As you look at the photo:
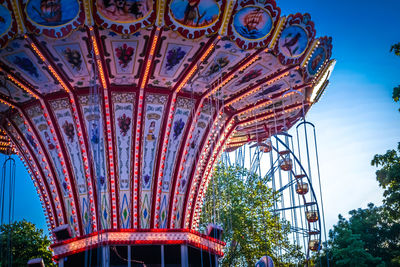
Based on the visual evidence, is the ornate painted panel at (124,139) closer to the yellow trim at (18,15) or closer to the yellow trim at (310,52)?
the yellow trim at (18,15)

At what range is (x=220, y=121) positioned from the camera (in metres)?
14.3

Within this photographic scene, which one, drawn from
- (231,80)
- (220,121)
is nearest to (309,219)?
(220,121)

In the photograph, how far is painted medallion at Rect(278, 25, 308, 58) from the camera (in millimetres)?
11055

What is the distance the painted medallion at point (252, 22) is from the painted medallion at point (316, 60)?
6.87ft

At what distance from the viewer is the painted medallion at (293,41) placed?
11.1m

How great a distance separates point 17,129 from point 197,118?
515cm

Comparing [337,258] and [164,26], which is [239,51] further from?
[337,258]

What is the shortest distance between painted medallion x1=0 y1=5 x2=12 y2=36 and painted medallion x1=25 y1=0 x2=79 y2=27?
38 centimetres

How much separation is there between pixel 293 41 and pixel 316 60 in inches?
59.4

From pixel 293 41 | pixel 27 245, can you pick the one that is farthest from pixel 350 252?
pixel 293 41

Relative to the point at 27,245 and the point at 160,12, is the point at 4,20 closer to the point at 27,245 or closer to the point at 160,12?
the point at 160,12

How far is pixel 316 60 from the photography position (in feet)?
41.1

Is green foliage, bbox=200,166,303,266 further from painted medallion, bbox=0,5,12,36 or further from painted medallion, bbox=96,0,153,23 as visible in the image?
painted medallion, bbox=0,5,12,36

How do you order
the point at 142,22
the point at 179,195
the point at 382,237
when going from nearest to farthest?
the point at 142,22, the point at 179,195, the point at 382,237
